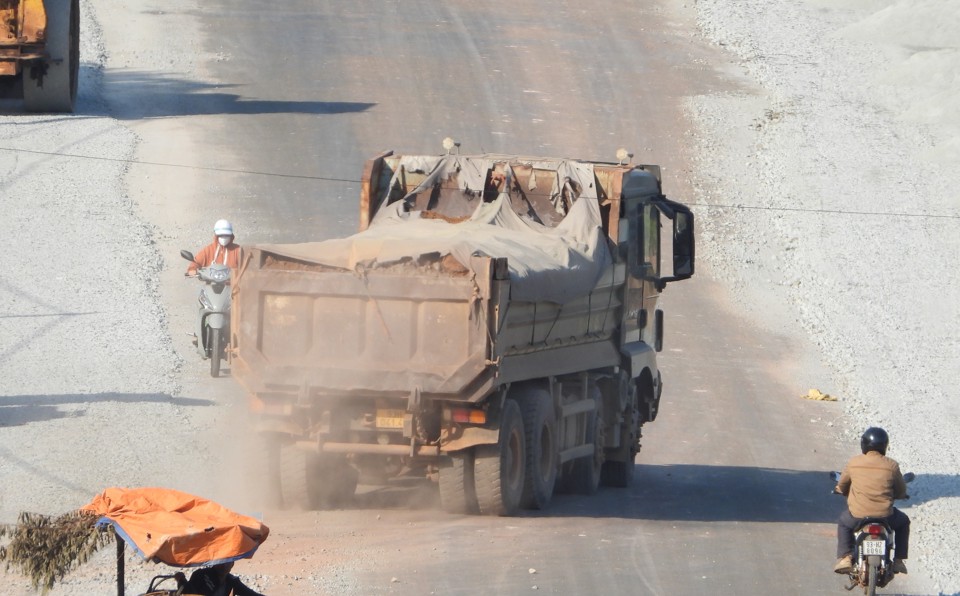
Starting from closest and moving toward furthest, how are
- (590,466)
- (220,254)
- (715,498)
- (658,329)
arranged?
1. (590,466)
2. (715,498)
3. (220,254)
4. (658,329)

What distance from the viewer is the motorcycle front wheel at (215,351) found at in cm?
1750

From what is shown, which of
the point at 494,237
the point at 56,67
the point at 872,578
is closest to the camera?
the point at 872,578

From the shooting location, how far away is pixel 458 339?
41.4 feet

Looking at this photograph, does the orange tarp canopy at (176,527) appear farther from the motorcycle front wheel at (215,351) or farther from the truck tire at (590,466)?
the motorcycle front wheel at (215,351)

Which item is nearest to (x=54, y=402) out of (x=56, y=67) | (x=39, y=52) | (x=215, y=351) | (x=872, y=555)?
(x=215, y=351)

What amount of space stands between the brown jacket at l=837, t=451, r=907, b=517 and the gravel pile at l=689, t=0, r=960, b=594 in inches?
114

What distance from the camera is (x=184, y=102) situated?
32.7m

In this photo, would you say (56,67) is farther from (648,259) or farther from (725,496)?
(725,496)

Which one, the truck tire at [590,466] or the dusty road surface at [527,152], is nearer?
the dusty road surface at [527,152]

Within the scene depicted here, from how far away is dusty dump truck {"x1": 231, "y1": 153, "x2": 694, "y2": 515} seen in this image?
41.5ft

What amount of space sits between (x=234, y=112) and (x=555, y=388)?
19.3m

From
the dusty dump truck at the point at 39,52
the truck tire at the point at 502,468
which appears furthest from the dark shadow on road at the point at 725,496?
the dusty dump truck at the point at 39,52

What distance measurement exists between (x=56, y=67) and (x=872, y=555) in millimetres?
21865

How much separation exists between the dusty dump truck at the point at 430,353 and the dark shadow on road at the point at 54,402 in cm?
343
